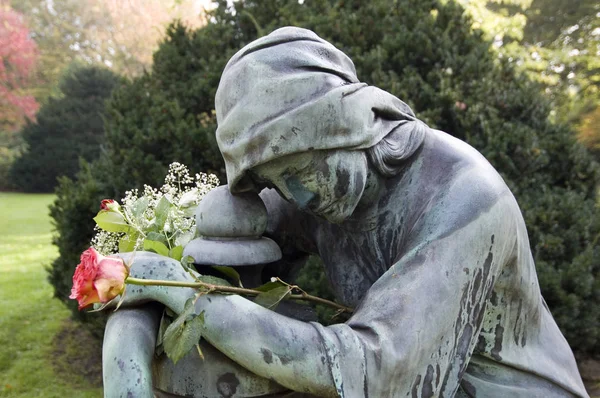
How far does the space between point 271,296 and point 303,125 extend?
0.34 meters

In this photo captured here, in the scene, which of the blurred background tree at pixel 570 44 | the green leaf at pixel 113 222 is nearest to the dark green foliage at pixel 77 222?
the green leaf at pixel 113 222

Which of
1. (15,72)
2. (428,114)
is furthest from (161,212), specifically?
(15,72)

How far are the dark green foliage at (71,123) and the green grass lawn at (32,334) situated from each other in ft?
31.8

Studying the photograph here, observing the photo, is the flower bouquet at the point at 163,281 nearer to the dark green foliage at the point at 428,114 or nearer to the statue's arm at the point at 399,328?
the statue's arm at the point at 399,328

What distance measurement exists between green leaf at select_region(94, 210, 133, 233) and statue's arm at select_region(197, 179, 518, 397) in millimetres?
511

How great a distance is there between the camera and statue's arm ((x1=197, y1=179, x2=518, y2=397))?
0.96 m

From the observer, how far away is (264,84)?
3.40 ft

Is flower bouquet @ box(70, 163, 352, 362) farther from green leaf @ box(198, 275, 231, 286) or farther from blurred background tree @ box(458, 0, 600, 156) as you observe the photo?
blurred background tree @ box(458, 0, 600, 156)

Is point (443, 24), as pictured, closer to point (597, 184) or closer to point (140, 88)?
point (597, 184)

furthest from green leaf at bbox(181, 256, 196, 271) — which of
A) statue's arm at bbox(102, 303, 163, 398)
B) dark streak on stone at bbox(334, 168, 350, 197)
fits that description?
dark streak on stone at bbox(334, 168, 350, 197)

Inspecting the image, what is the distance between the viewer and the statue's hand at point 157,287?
100cm

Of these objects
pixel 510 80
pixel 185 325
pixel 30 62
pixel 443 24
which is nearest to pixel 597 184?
pixel 510 80

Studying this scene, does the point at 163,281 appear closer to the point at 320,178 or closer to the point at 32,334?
the point at 320,178

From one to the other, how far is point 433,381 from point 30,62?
20811 mm
